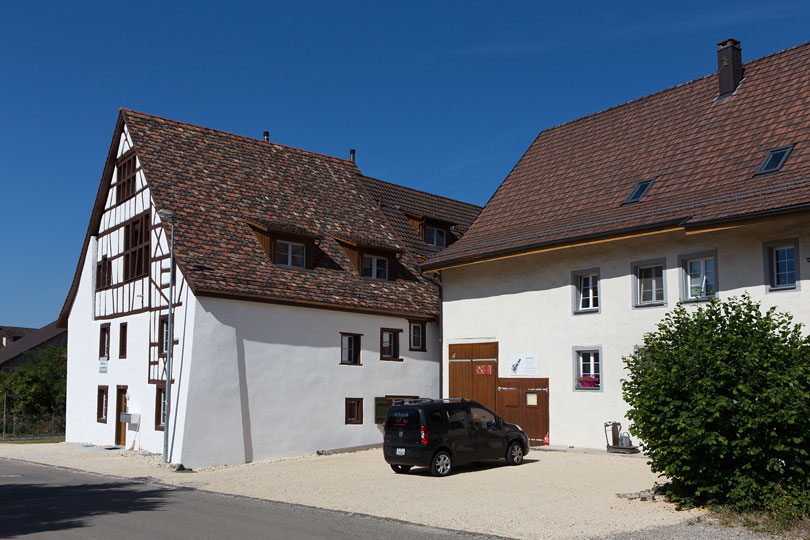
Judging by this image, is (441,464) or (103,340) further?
(103,340)

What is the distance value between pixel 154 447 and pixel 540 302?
12133 mm

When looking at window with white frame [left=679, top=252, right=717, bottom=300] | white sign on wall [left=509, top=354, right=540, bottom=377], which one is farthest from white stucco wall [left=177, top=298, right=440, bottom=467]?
window with white frame [left=679, top=252, right=717, bottom=300]

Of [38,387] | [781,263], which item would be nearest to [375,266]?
[781,263]

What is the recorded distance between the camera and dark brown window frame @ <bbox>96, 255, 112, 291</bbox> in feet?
96.1

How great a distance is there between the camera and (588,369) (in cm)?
2298

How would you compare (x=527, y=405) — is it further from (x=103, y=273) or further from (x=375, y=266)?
(x=103, y=273)

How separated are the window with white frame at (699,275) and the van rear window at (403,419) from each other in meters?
7.59

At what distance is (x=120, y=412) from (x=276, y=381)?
650 centimetres

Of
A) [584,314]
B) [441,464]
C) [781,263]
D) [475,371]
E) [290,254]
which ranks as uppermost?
[290,254]

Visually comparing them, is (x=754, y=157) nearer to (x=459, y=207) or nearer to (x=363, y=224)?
(x=363, y=224)

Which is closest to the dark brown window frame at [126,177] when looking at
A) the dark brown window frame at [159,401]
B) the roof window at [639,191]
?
the dark brown window frame at [159,401]

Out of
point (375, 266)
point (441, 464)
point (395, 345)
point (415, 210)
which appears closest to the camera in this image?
point (441, 464)

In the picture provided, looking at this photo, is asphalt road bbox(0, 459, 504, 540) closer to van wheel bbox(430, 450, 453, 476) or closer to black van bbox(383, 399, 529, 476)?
black van bbox(383, 399, 529, 476)

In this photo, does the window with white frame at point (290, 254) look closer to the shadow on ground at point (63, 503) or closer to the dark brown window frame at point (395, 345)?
the dark brown window frame at point (395, 345)
